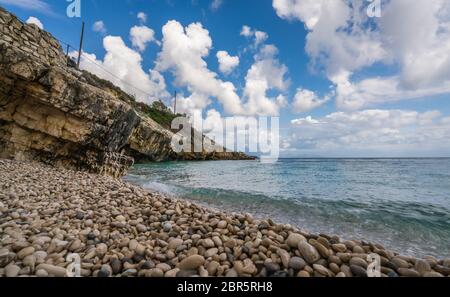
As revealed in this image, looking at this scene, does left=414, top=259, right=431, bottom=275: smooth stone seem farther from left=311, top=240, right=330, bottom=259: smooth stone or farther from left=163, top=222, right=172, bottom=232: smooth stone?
left=163, top=222, right=172, bottom=232: smooth stone

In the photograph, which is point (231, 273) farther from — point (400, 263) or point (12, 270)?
point (12, 270)

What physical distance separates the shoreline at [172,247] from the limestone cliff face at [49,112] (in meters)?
9.68

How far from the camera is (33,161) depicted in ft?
40.4

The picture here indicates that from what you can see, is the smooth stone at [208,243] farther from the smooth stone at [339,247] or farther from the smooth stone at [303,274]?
the smooth stone at [339,247]

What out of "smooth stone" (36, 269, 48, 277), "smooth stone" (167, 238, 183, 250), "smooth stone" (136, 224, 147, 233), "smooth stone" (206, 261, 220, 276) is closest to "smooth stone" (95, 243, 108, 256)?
"smooth stone" (36, 269, 48, 277)

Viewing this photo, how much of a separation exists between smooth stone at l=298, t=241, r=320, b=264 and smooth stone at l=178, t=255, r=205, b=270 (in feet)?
4.66

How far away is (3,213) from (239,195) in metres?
8.55

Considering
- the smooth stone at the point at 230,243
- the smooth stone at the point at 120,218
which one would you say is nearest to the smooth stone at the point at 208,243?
the smooth stone at the point at 230,243

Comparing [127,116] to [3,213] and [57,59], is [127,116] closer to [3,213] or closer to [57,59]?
[57,59]

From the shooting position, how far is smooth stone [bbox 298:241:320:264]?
2688mm

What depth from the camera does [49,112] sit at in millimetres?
12180

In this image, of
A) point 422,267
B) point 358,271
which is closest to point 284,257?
point 358,271

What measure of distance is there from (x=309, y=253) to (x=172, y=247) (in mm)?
2040

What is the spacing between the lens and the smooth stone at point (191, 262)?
2592 millimetres
